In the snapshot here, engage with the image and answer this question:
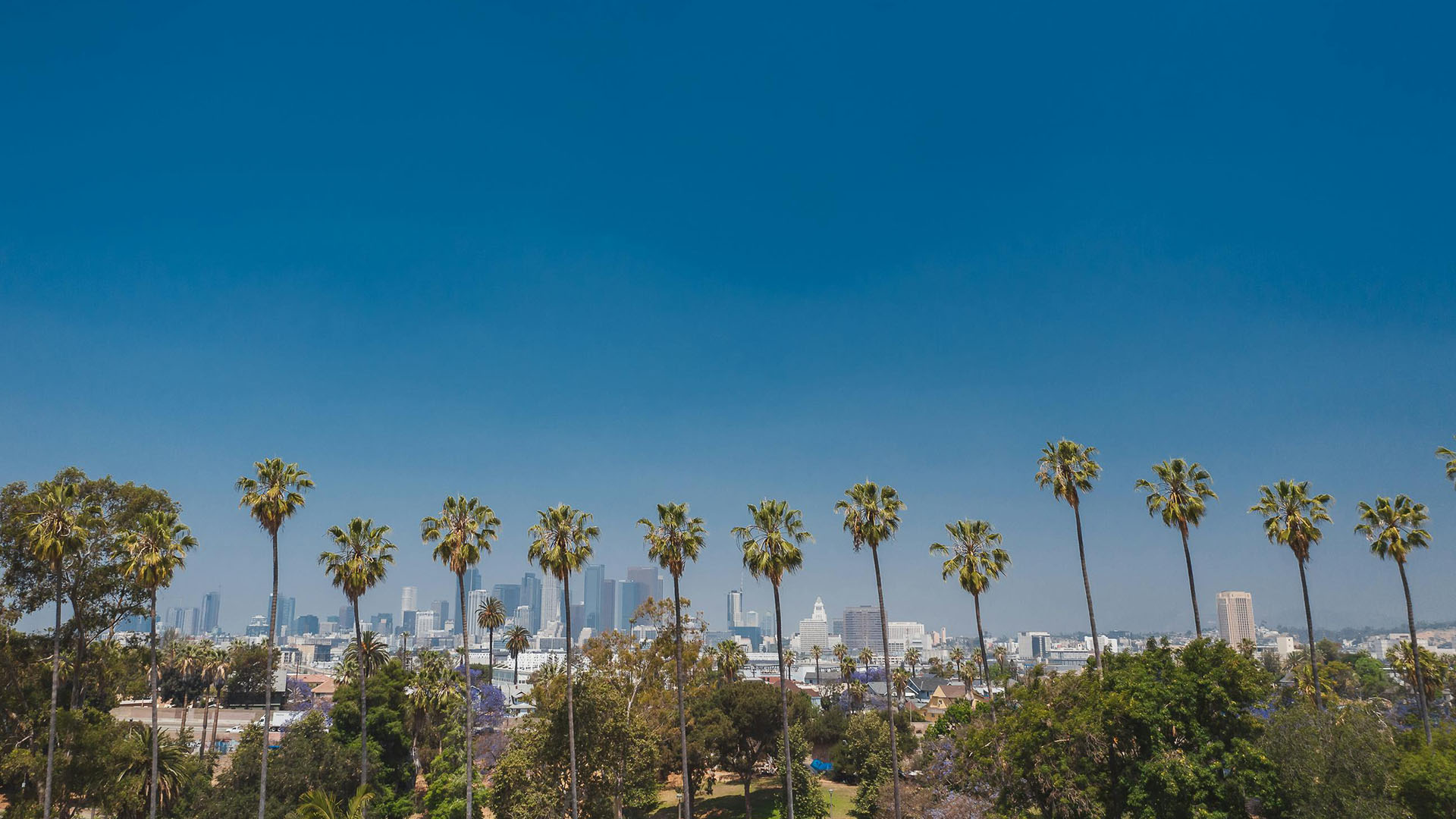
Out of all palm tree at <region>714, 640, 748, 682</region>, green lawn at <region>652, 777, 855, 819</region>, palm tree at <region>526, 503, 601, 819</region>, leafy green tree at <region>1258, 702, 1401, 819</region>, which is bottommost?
green lawn at <region>652, 777, 855, 819</region>

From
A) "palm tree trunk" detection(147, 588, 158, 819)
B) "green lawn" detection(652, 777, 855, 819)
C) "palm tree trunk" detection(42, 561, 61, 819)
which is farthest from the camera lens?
"green lawn" detection(652, 777, 855, 819)

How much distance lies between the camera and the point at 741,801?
185 feet

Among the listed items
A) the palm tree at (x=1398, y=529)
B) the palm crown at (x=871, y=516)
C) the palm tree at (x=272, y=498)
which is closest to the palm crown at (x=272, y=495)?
the palm tree at (x=272, y=498)

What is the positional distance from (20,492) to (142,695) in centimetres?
1538

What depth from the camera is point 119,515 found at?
35031 millimetres

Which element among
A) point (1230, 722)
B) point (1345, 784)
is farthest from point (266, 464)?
point (1345, 784)

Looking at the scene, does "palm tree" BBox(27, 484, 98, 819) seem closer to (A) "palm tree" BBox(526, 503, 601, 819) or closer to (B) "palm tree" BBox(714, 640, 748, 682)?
(A) "palm tree" BBox(526, 503, 601, 819)

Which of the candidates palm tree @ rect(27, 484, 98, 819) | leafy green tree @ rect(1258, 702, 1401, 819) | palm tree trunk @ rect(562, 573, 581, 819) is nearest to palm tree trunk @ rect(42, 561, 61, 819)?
palm tree @ rect(27, 484, 98, 819)

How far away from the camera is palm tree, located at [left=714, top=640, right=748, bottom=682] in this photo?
71000 mm

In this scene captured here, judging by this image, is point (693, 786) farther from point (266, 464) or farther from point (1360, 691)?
point (1360, 691)

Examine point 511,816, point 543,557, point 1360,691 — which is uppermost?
point 543,557

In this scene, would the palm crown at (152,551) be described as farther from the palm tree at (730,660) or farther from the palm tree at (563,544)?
the palm tree at (730,660)

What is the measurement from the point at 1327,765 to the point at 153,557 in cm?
4209

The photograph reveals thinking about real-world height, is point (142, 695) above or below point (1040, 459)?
below
